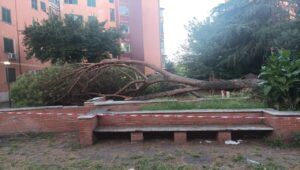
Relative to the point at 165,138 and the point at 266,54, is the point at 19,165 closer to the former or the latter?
the point at 165,138

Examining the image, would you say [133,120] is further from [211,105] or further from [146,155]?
[211,105]

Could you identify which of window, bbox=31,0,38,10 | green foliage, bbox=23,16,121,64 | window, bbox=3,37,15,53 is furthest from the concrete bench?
window, bbox=31,0,38,10

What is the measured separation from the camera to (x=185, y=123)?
23.9ft

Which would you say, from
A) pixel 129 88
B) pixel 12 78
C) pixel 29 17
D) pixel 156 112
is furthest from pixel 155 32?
pixel 156 112

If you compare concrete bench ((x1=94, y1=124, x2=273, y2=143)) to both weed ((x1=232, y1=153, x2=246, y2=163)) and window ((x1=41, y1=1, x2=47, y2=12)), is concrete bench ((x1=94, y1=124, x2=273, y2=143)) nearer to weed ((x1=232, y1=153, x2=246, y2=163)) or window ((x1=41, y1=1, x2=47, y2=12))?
weed ((x1=232, y1=153, x2=246, y2=163))

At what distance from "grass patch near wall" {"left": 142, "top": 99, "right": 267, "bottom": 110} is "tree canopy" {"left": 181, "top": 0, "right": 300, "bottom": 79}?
880 cm

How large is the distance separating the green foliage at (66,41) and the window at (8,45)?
5.46 feet

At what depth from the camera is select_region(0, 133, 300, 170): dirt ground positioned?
5125 millimetres

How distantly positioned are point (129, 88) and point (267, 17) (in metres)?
11.8

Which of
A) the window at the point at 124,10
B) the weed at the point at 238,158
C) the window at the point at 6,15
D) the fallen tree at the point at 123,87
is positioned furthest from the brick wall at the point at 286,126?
the window at the point at 124,10

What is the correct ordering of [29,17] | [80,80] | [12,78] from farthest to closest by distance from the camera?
[29,17], [12,78], [80,80]

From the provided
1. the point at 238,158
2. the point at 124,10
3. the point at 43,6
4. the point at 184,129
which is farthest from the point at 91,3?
the point at 238,158

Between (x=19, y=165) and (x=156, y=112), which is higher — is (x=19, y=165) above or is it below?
below

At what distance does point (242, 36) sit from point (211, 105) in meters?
12.2
